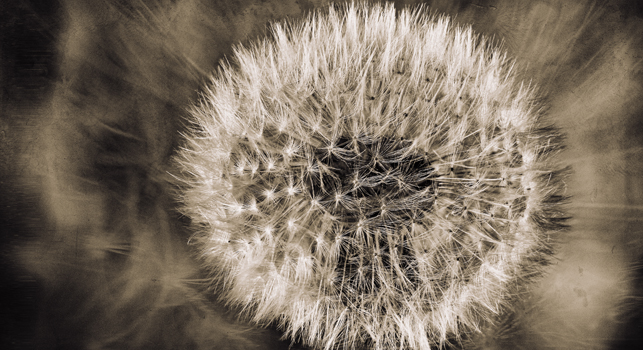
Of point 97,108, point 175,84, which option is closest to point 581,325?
point 175,84

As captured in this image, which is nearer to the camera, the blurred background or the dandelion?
the dandelion

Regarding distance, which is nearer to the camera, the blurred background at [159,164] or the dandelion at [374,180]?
the dandelion at [374,180]

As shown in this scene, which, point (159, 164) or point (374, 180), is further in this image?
point (159, 164)

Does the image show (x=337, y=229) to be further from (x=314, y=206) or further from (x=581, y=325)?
(x=581, y=325)
